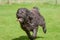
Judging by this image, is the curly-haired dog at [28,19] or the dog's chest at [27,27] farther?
the dog's chest at [27,27]

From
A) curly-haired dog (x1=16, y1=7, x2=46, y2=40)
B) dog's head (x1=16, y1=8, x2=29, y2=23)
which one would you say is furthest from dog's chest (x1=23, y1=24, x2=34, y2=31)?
dog's head (x1=16, y1=8, x2=29, y2=23)

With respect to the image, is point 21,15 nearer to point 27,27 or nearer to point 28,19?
point 28,19

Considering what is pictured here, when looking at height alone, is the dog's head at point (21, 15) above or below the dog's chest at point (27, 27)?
above

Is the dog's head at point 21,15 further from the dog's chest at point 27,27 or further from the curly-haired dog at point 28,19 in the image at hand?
the dog's chest at point 27,27

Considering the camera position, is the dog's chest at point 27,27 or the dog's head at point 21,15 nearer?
the dog's head at point 21,15

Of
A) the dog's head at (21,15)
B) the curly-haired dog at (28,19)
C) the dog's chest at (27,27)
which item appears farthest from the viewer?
the dog's chest at (27,27)

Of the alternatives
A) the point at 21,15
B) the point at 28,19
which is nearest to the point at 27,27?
the point at 28,19

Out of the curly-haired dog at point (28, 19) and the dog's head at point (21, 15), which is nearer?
the dog's head at point (21, 15)

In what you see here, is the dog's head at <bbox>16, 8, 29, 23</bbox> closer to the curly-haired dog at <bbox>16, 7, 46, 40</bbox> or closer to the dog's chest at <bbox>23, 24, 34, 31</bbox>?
the curly-haired dog at <bbox>16, 7, 46, 40</bbox>

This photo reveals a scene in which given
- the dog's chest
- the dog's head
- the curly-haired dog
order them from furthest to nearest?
the dog's chest → the curly-haired dog → the dog's head

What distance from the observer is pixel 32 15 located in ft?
26.2

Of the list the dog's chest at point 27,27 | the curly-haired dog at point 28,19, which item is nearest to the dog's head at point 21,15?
the curly-haired dog at point 28,19

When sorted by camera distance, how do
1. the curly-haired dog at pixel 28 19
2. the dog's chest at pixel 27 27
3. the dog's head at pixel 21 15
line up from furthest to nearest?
the dog's chest at pixel 27 27
the curly-haired dog at pixel 28 19
the dog's head at pixel 21 15

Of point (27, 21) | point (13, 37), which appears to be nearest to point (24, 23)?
point (27, 21)
